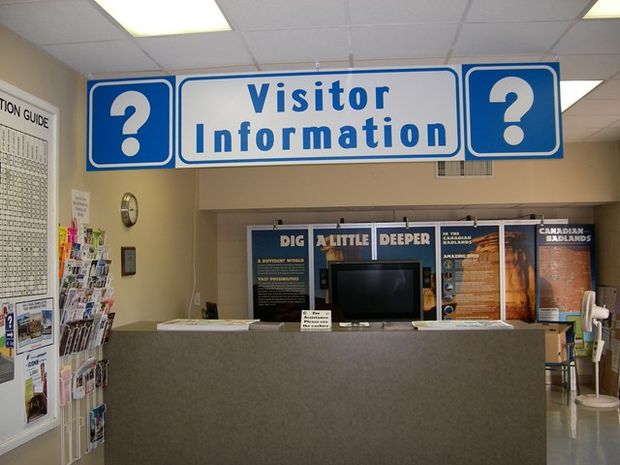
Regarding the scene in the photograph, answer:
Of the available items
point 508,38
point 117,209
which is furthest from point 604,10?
point 117,209

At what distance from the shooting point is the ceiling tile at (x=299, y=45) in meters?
3.03

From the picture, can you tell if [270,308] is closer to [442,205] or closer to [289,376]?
[442,205]

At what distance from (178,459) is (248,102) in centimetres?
224

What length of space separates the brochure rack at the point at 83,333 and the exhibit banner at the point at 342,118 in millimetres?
559

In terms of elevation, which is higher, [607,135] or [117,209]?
[607,135]

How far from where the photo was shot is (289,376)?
3668mm

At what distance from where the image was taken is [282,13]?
2785 mm

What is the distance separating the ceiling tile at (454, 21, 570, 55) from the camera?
2965mm

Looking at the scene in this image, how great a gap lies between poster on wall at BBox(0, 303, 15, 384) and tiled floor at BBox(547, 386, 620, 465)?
386 centimetres

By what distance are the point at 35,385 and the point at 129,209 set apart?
1540mm

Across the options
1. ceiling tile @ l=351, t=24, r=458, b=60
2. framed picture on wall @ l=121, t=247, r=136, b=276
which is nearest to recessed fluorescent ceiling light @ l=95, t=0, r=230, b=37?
ceiling tile @ l=351, t=24, r=458, b=60

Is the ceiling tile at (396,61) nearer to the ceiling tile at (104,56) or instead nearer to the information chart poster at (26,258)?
the ceiling tile at (104,56)

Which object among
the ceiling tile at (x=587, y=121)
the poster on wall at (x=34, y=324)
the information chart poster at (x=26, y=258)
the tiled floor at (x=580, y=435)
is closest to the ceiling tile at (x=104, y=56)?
the information chart poster at (x=26, y=258)

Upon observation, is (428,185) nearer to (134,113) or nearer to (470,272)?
(470,272)
